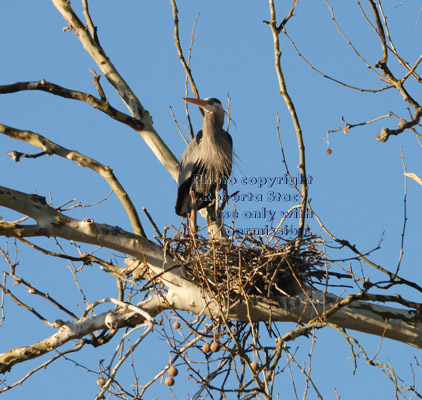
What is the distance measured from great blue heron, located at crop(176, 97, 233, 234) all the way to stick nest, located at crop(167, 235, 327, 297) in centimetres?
151

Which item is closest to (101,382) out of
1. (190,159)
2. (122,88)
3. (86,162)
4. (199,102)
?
(86,162)

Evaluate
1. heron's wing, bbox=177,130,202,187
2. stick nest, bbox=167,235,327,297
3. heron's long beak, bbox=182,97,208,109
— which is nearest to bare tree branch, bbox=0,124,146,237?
stick nest, bbox=167,235,327,297

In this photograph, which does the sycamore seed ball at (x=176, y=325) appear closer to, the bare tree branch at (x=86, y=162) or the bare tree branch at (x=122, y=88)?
the bare tree branch at (x=86, y=162)

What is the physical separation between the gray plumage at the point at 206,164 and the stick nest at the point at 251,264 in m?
1.51

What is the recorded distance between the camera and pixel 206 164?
6.62m

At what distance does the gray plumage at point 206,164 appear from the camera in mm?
6383

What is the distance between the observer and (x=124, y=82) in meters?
5.79

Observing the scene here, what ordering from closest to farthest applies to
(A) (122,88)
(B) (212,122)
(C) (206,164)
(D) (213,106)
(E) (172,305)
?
(E) (172,305) < (A) (122,88) < (C) (206,164) < (B) (212,122) < (D) (213,106)

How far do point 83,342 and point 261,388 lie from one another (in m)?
1.52

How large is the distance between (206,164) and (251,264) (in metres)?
2.25

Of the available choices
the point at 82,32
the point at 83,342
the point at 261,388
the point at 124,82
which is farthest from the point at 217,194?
the point at 261,388

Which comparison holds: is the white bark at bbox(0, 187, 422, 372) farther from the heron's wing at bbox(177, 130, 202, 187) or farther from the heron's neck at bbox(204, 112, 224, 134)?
the heron's neck at bbox(204, 112, 224, 134)

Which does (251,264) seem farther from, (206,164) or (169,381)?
(206,164)

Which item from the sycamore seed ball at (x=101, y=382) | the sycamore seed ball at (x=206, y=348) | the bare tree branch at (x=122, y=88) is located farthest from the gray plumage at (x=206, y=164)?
the sycamore seed ball at (x=101, y=382)
